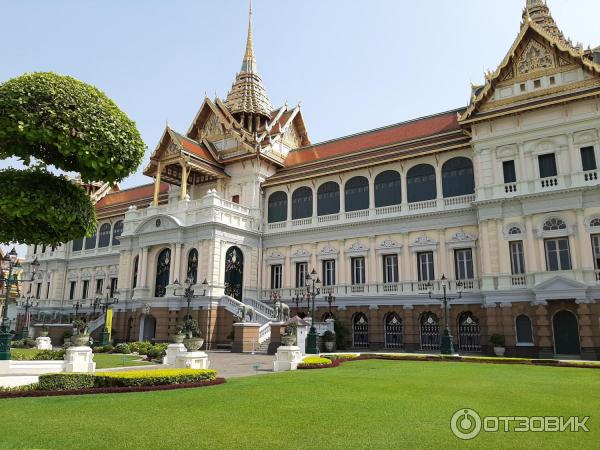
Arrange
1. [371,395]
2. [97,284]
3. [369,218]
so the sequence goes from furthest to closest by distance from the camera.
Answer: [97,284] → [369,218] → [371,395]

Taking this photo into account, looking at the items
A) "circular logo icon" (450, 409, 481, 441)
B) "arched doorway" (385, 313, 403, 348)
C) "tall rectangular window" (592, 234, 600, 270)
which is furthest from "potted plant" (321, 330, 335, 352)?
"circular logo icon" (450, 409, 481, 441)

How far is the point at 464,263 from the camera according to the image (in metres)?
28.6

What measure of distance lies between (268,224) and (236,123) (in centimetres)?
958

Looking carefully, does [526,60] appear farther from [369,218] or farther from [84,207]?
[84,207]

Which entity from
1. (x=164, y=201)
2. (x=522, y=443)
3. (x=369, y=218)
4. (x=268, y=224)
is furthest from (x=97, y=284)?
(x=522, y=443)

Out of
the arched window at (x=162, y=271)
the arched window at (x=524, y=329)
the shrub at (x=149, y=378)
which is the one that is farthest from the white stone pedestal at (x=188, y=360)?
the arched window at (x=162, y=271)

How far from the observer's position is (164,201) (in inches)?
1692

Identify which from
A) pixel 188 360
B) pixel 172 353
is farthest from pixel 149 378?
pixel 172 353

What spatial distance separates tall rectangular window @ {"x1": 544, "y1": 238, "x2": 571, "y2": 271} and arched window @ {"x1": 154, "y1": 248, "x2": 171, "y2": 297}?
81.2 feet

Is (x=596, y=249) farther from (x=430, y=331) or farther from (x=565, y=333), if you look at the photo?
(x=430, y=331)

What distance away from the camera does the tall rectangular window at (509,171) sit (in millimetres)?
27094

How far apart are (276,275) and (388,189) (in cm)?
1051

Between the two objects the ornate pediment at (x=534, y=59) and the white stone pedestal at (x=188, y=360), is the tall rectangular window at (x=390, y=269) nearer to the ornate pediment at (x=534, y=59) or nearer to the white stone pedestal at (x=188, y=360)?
the ornate pediment at (x=534, y=59)

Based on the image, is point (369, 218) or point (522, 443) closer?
point (522, 443)
